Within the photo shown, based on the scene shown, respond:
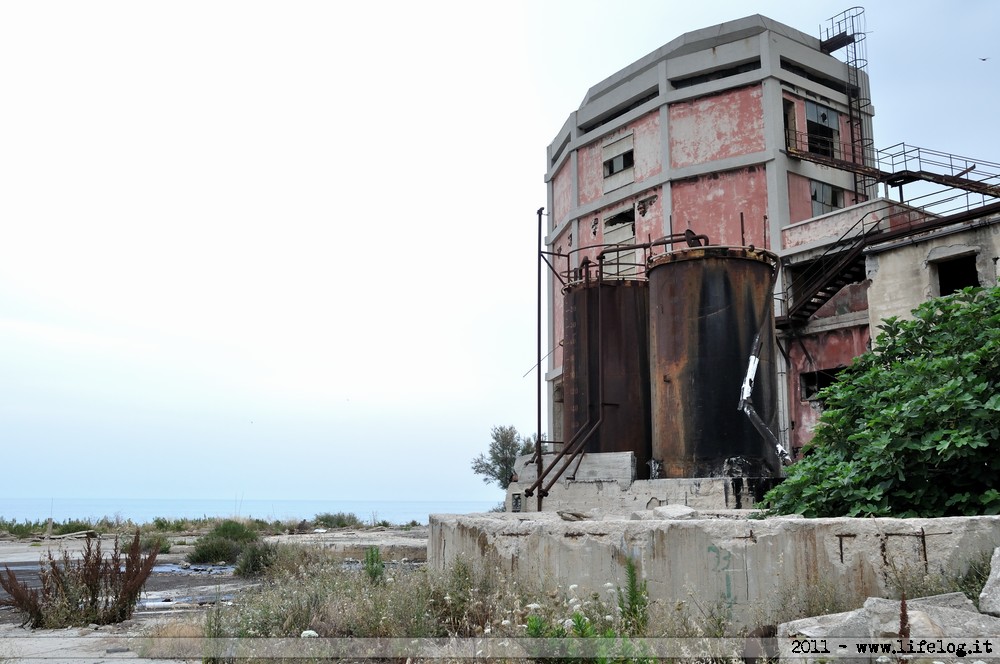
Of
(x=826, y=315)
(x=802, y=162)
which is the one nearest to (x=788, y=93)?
(x=802, y=162)

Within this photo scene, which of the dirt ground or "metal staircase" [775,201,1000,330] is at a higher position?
"metal staircase" [775,201,1000,330]

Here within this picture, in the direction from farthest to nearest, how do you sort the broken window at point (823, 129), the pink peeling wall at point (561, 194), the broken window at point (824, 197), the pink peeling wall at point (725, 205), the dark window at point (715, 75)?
the pink peeling wall at point (561, 194)
the broken window at point (823, 129)
the dark window at point (715, 75)
the broken window at point (824, 197)
the pink peeling wall at point (725, 205)

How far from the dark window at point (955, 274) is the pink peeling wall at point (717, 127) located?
7919 millimetres

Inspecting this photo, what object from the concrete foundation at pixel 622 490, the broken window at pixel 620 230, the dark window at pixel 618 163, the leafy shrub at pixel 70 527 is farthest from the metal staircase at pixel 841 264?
the leafy shrub at pixel 70 527

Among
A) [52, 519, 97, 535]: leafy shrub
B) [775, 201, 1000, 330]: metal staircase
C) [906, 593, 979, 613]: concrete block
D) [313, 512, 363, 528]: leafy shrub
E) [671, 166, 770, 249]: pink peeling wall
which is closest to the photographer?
[906, 593, 979, 613]: concrete block

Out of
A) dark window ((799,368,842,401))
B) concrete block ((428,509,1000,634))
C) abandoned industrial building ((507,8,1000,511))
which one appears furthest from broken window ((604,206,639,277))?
concrete block ((428,509,1000,634))

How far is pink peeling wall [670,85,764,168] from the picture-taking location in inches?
1132

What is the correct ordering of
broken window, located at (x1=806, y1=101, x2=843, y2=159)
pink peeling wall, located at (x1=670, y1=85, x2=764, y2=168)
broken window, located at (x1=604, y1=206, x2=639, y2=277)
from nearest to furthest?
1. pink peeling wall, located at (x1=670, y1=85, x2=764, y2=168)
2. broken window, located at (x1=806, y1=101, x2=843, y2=159)
3. broken window, located at (x1=604, y1=206, x2=639, y2=277)

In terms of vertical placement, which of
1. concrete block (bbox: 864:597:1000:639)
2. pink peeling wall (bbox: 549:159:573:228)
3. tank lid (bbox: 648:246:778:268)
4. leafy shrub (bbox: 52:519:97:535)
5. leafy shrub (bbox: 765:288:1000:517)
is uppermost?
pink peeling wall (bbox: 549:159:573:228)

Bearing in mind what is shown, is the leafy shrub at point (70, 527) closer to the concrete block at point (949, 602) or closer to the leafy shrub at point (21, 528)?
→ the leafy shrub at point (21, 528)

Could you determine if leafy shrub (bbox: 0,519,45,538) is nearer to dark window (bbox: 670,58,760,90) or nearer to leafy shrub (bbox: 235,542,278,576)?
leafy shrub (bbox: 235,542,278,576)

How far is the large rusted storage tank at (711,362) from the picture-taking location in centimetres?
1343

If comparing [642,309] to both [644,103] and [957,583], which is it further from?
[644,103]

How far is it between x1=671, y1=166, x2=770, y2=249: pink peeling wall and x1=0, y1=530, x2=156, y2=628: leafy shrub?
23183 mm
